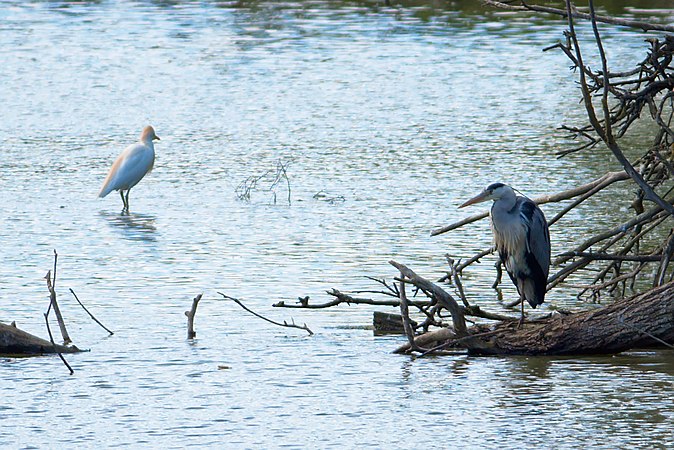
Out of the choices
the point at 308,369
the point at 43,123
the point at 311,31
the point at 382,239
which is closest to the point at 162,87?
the point at 43,123

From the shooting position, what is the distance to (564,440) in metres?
6.00

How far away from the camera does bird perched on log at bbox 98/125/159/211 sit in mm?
12945

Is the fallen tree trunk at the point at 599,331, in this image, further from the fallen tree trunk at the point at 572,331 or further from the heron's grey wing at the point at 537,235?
the heron's grey wing at the point at 537,235

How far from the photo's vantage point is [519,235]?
26.0 ft

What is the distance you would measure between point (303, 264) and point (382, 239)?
1.06m

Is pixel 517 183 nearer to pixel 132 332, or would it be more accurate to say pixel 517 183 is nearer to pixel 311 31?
pixel 132 332

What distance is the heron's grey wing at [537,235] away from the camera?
26.0 ft

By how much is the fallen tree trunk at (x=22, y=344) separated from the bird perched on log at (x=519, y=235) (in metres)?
2.42

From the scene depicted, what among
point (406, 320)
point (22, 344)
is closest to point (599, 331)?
point (406, 320)

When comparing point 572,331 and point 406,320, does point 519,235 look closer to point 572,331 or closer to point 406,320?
point 572,331

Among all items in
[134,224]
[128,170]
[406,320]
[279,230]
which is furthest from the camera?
[128,170]

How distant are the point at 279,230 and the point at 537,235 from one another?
3.87 m

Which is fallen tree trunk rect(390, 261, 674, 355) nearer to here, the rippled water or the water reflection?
the rippled water

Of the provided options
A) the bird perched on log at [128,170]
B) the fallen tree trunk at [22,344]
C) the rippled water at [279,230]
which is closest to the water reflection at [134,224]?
the rippled water at [279,230]
